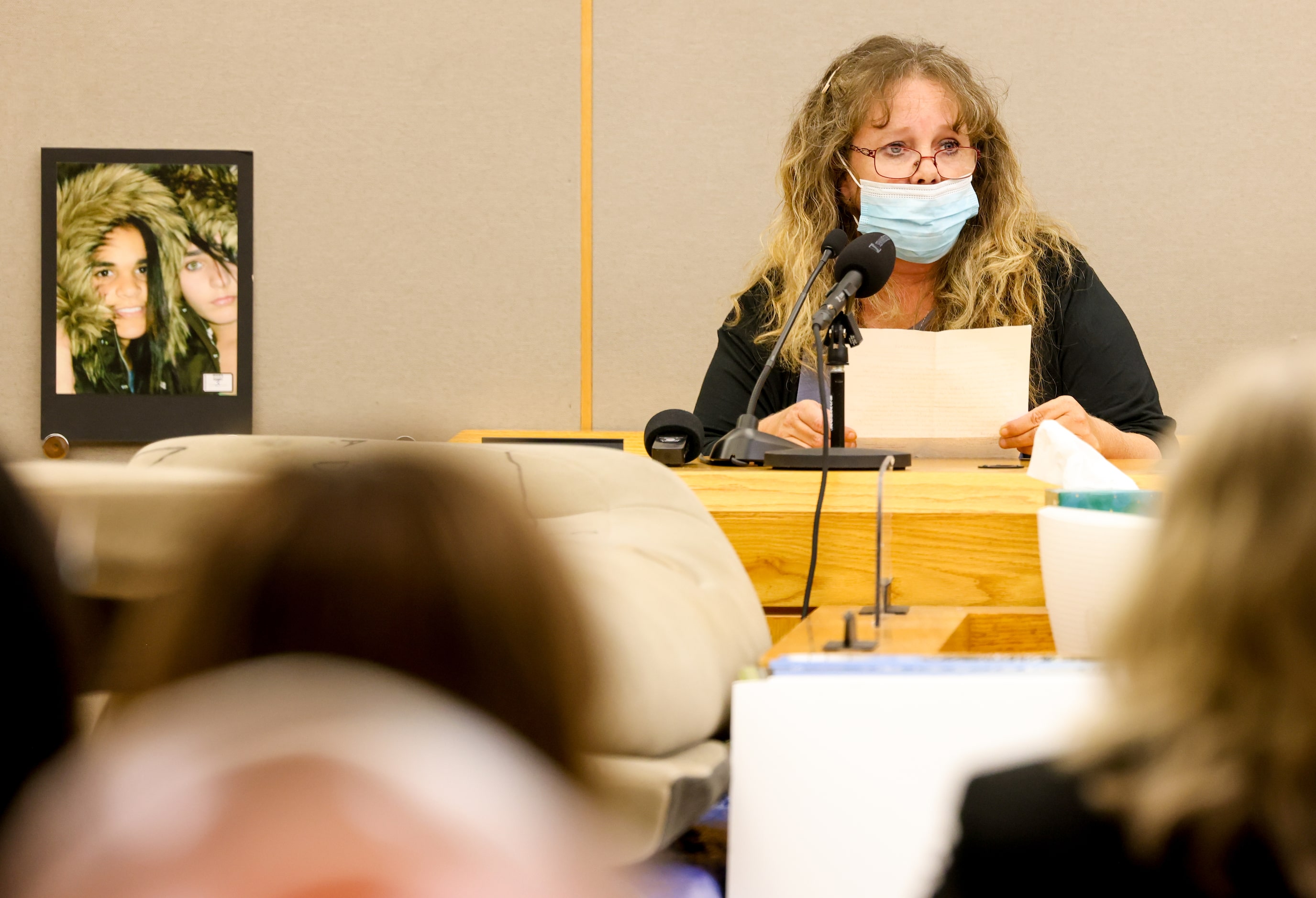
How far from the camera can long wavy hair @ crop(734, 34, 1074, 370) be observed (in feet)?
6.12

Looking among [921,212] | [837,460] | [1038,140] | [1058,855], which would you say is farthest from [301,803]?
[1038,140]

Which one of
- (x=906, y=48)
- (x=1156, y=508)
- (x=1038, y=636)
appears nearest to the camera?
(x=1156, y=508)

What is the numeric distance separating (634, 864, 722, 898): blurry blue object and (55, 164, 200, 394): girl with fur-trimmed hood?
237cm

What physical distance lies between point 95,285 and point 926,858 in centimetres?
262

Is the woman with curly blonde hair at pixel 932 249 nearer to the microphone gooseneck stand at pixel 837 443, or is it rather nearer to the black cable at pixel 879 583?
the microphone gooseneck stand at pixel 837 443

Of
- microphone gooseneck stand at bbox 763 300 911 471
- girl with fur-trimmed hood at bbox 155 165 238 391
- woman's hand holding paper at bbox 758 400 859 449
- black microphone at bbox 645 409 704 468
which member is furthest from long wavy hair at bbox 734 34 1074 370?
girl with fur-trimmed hood at bbox 155 165 238 391

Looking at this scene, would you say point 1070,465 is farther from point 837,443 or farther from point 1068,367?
point 1068,367

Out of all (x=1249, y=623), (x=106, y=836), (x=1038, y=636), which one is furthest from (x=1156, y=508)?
(x=1038, y=636)

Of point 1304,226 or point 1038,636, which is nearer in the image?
point 1038,636

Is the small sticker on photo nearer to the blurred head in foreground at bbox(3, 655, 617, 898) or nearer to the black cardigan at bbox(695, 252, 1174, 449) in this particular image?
the black cardigan at bbox(695, 252, 1174, 449)

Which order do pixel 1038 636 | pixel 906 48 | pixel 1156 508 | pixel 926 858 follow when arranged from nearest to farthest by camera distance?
pixel 1156 508, pixel 926 858, pixel 1038 636, pixel 906 48

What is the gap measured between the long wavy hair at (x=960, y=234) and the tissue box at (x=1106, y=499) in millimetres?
1072

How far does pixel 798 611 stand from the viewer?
2.93 feet

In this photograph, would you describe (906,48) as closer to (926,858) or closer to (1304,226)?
(1304,226)
